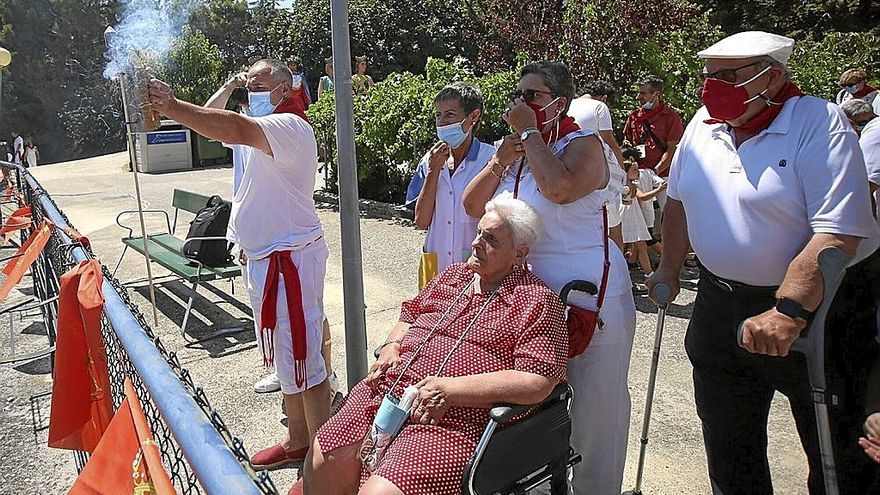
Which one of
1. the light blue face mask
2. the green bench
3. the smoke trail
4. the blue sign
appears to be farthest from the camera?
the blue sign

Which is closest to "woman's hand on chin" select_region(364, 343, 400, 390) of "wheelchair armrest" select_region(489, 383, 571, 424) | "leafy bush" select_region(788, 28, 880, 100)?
"wheelchair armrest" select_region(489, 383, 571, 424)

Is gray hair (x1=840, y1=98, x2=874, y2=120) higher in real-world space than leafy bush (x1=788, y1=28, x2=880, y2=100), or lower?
lower

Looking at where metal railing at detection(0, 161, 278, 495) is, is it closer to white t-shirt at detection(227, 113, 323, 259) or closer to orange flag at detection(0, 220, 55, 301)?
white t-shirt at detection(227, 113, 323, 259)

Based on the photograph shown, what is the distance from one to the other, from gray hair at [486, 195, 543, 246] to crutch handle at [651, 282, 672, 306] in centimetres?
55

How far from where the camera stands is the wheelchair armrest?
7.69 ft

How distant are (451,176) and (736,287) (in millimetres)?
1572

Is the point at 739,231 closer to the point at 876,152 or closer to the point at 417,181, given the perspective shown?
the point at 876,152

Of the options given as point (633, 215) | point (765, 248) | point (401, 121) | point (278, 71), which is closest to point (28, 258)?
point (278, 71)

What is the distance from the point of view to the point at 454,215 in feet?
11.6

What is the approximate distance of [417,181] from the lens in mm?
3926

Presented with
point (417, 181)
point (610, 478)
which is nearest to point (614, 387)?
point (610, 478)

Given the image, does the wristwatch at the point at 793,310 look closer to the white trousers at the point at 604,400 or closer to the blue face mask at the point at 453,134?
the white trousers at the point at 604,400

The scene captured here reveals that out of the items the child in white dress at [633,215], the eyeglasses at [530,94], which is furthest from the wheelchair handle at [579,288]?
the child in white dress at [633,215]

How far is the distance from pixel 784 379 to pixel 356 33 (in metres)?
21.3
